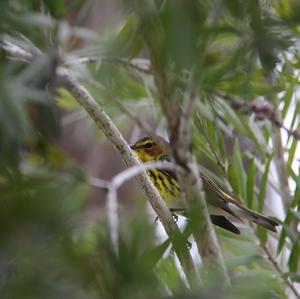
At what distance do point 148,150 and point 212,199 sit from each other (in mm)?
480

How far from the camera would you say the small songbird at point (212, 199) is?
7.06ft

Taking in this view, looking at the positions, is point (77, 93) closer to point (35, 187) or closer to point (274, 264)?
point (35, 187)

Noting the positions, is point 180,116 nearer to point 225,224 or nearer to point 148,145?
point 225,224

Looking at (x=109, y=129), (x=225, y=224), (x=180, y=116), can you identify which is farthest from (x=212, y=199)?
(x=180, y=116)

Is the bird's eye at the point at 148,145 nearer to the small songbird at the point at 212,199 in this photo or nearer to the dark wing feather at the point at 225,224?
the small songbird at the point at 212,199

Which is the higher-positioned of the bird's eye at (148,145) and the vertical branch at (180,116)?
the vertical branch at (180,116)

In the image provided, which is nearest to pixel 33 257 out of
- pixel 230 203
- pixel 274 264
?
pixel 274 264

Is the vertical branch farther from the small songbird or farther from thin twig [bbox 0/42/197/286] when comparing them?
the small songbird

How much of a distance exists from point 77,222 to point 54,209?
0.06 m

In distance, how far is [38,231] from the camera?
722 millimetres

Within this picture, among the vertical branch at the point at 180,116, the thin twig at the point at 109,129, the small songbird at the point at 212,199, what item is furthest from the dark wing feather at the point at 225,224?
the vertical branch at the point at 180,116

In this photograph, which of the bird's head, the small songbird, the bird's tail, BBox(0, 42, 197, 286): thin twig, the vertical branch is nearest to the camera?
the vertical branch

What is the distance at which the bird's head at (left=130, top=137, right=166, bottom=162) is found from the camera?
9.30ft

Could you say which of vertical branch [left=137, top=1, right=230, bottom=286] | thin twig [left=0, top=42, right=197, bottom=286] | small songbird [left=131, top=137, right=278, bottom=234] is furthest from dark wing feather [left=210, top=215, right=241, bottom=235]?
vertical branch [left=137, top=1, right=230, bottom=286]
